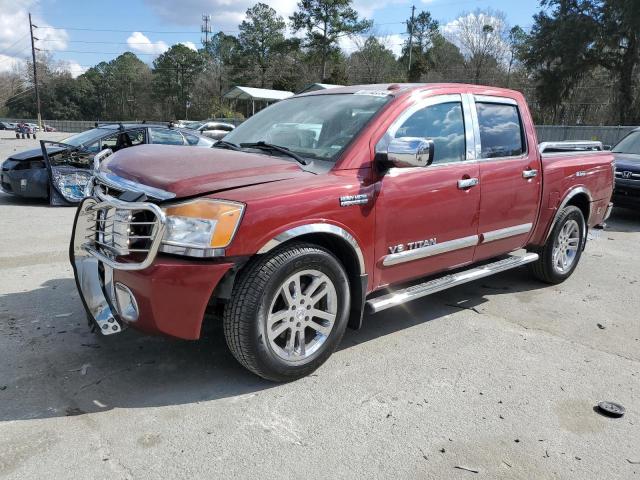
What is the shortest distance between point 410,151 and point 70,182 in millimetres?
7758

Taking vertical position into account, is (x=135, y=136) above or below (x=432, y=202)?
above

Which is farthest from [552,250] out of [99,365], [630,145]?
[630,145]

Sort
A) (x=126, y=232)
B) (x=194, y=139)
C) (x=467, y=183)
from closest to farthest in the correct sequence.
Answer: (x=126, y=232) → (x=467, y=183) → (x=194, y=139)

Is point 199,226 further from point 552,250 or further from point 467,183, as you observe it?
point 552,250

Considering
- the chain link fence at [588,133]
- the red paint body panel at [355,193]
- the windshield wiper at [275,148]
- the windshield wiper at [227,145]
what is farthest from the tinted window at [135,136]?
the chain link fence at [588,133]

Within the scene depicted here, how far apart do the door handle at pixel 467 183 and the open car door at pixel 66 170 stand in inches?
281

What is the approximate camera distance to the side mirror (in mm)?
3279

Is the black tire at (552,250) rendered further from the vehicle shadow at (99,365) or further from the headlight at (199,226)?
the headlight at (199,226)

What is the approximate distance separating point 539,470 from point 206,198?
87.0 inches

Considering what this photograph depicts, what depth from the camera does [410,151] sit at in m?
3.29

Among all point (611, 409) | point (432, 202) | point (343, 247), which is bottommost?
point (611, 409)

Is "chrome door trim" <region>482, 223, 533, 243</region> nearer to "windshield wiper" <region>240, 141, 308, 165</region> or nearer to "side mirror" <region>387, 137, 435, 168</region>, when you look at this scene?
"side mirror" <region>387, 137, 435, 168</region>

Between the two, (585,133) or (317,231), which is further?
(585,133)

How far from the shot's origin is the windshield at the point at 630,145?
408 inches
